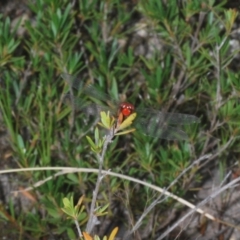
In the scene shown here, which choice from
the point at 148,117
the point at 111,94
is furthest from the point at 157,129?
the point at 111,94

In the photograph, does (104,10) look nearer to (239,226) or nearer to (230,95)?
(230,95)

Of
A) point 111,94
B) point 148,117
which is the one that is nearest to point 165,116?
point 148,117

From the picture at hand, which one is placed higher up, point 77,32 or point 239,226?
point 77,32

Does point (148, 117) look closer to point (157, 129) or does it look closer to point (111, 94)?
point (157, 129)

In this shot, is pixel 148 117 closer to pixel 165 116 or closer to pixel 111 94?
pixel 165 116

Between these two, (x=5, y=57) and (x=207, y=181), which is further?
(x=207, y=181)

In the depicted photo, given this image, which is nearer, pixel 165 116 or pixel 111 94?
pixel 165 116

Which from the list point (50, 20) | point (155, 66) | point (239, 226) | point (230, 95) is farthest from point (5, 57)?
point (239, 226)

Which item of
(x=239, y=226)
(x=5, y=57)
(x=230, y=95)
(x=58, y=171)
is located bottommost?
(x=239, y=226)
